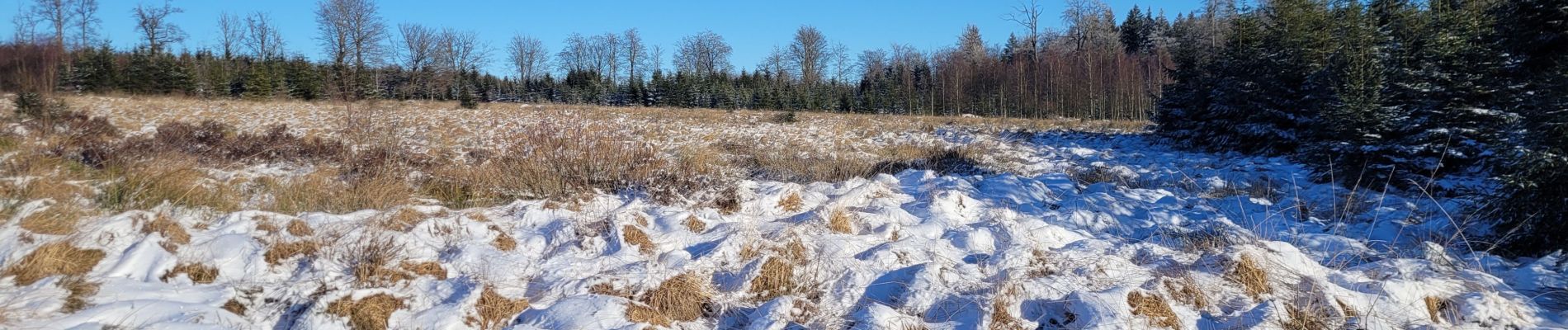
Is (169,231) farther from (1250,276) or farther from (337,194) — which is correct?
(1250,276)

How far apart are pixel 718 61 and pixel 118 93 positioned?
113 feet

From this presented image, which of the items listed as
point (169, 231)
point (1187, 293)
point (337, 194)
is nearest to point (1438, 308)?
point (1187, 293)

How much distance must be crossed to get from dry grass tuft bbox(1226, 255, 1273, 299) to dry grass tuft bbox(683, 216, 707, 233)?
3.11 meters

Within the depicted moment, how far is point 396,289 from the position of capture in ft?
10.8

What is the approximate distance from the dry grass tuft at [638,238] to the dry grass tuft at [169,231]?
2.24 meters

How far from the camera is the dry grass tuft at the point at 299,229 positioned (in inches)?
149

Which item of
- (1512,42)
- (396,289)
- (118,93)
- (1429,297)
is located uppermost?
(118,93)

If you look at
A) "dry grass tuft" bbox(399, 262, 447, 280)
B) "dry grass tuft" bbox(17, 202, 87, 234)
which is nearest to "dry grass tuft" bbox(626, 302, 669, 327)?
"dry grass tuft" bbox(399, 262, 447, 280)

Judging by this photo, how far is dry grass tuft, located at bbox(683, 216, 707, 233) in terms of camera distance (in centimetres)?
453

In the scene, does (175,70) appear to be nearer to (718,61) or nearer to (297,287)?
(718,61)

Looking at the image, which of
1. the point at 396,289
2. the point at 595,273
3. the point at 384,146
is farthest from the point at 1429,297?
the point at 384,146

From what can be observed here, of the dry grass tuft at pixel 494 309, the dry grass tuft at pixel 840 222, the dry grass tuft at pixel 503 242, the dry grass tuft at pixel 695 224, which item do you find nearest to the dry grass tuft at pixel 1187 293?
the dry grass tuft at pixel 840 222

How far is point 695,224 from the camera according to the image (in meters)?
4.57

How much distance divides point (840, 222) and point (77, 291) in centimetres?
384
